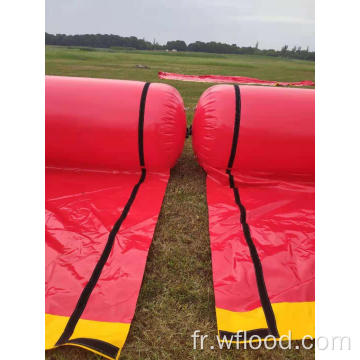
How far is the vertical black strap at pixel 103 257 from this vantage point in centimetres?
149

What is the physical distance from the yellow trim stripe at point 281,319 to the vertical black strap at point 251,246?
2 centimetres

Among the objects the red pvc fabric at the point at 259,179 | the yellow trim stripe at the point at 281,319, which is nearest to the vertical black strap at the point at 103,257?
the red pvc fabric at the point at 259,179

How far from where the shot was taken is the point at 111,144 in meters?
2.66

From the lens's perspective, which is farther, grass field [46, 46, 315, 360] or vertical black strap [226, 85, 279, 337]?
vertical black strap [226, 85, 279, 337]

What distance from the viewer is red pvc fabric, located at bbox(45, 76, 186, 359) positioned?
2.03 m

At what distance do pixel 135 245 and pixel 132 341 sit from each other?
2.17 ft

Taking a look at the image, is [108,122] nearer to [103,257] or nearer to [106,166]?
[106,166]

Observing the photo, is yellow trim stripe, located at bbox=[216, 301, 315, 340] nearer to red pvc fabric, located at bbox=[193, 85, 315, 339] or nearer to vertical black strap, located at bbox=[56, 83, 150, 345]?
red pvc fabric, located at bbox=[193, 85, 315, 339]

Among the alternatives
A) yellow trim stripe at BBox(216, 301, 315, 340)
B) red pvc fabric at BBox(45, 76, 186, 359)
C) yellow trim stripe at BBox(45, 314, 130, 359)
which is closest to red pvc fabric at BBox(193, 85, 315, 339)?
yellow trim stripe at BBox(216, 301, 315, 340)

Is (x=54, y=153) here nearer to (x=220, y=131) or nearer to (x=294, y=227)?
(x=220, y=131)

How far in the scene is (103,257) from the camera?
1.94 m

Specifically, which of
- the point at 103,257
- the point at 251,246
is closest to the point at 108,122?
the point at 103,257

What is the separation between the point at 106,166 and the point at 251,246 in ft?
4.68

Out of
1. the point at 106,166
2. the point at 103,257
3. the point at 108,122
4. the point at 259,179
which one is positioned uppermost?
the point at 108,122
